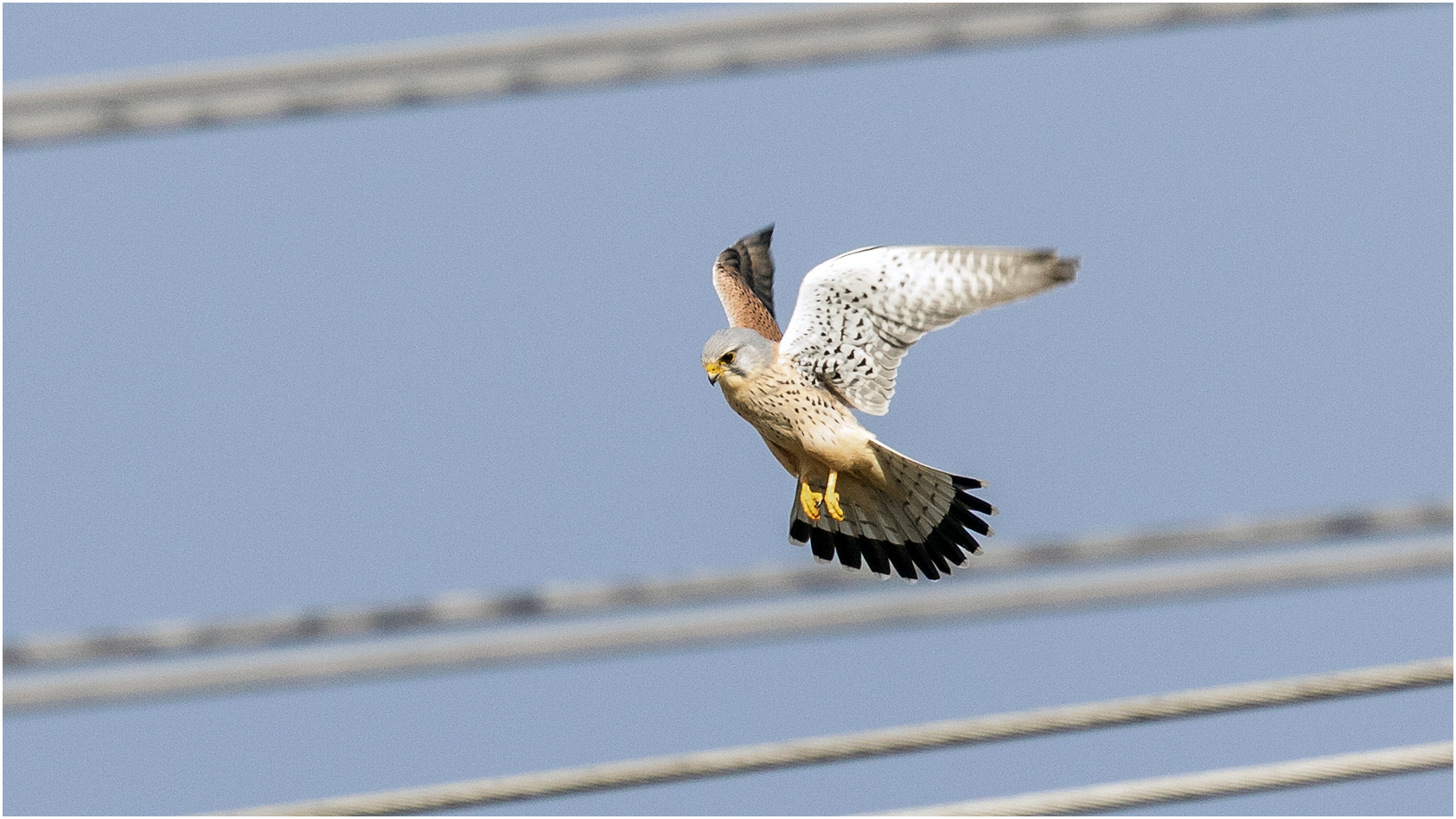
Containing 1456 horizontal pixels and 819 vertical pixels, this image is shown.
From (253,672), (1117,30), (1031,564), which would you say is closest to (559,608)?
(253,672)

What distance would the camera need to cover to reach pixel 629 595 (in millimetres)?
4594

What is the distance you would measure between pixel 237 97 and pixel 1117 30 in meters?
2.62

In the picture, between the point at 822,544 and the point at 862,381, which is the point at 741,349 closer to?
the point at 862,381

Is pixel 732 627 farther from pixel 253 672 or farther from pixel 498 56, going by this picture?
pixel 498 56

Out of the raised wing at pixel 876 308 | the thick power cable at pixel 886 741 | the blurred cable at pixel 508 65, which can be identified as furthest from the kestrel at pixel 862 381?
the blurred cable at pixel 508 65

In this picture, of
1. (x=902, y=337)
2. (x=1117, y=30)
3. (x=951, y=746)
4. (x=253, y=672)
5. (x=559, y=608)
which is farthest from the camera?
(x=1117, y=30)

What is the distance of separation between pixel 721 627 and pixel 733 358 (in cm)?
66

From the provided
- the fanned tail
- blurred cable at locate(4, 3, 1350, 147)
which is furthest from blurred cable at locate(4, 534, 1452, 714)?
blurred cable at locate(4, 3, 1350, 147)

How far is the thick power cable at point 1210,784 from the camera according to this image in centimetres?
300

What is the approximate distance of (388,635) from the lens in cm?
453

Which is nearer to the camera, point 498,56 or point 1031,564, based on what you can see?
point 1031,564

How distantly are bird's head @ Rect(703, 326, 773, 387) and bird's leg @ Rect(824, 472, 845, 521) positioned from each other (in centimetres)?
30

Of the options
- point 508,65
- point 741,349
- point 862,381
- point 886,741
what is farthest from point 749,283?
point 886,741

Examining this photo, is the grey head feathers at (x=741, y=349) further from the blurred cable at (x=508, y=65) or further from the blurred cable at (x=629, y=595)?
the blurred cable at (x=508, y=65)
